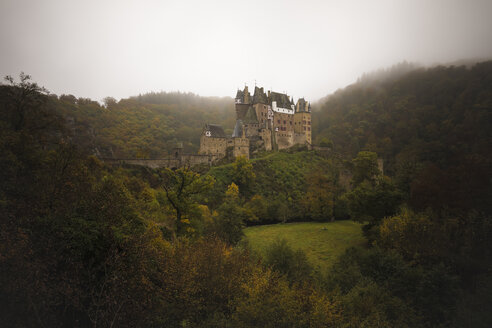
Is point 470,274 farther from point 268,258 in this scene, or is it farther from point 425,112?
point 425,112

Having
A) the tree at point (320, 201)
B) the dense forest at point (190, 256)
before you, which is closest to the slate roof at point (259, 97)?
the tree at point (320, 201)

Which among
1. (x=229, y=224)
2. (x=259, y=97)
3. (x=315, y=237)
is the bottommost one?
(x=315, y=237)

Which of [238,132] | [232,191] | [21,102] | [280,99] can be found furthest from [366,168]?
[21,102]

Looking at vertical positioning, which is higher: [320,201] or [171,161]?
[171,161]

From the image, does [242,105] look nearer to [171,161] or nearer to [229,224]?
[171,161]

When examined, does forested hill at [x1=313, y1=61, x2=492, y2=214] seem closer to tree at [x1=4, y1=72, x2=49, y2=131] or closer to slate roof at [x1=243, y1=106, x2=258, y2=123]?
slate roof at [x1=243, y1=106, x2=258, y2=123]

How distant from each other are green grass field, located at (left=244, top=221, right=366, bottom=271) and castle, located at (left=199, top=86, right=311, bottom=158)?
2116 centimetres

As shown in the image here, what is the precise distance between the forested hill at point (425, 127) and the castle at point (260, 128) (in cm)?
967

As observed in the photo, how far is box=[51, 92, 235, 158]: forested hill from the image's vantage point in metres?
51.9

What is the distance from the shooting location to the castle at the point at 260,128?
54.9 metres

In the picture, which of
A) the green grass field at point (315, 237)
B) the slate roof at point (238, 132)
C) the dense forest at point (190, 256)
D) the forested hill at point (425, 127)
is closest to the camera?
the dense forest at point (190, 256)

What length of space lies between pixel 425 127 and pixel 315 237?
188ft

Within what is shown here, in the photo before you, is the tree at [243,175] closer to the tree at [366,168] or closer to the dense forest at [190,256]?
the dense forest at [190,256]

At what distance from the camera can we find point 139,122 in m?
76.9
